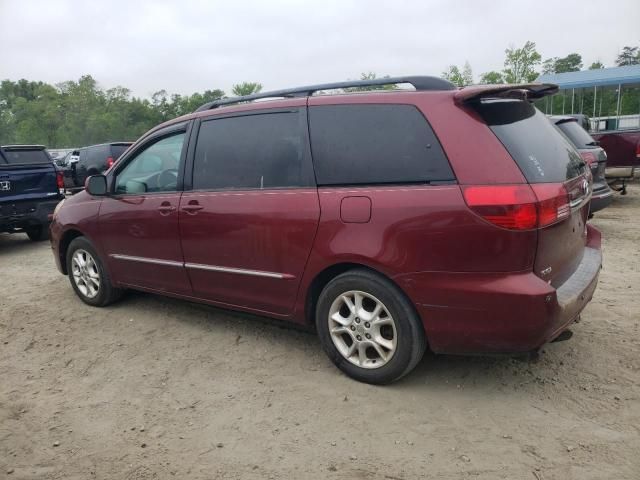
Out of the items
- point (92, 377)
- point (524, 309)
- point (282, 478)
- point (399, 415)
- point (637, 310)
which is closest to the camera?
point (282, 478)

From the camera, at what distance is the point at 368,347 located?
129 inches

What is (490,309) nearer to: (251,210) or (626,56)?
(251,210)

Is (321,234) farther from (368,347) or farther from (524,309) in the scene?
(524,309)

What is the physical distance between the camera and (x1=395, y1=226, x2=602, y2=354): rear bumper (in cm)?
272

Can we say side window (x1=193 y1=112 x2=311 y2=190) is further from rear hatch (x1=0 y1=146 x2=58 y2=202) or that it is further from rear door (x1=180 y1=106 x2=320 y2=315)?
rear hatch (x1=0 y1=146 x2=58 y2=202)

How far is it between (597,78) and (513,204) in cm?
2244

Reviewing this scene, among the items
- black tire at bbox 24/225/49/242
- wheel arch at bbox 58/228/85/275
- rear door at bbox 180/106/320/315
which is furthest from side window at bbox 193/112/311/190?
black tire at bbox 24/225/49/242

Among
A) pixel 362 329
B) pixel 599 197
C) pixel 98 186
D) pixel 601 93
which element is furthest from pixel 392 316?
pixel 601 93

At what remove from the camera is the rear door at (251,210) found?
3.42 m

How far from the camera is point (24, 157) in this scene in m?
8.63

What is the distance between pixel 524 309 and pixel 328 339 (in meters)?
1.26

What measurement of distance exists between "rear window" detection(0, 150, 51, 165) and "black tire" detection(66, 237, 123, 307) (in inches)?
163

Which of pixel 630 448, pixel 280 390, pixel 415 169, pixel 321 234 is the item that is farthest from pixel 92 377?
pixel 630 448

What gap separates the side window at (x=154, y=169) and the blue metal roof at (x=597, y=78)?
1893 cm
